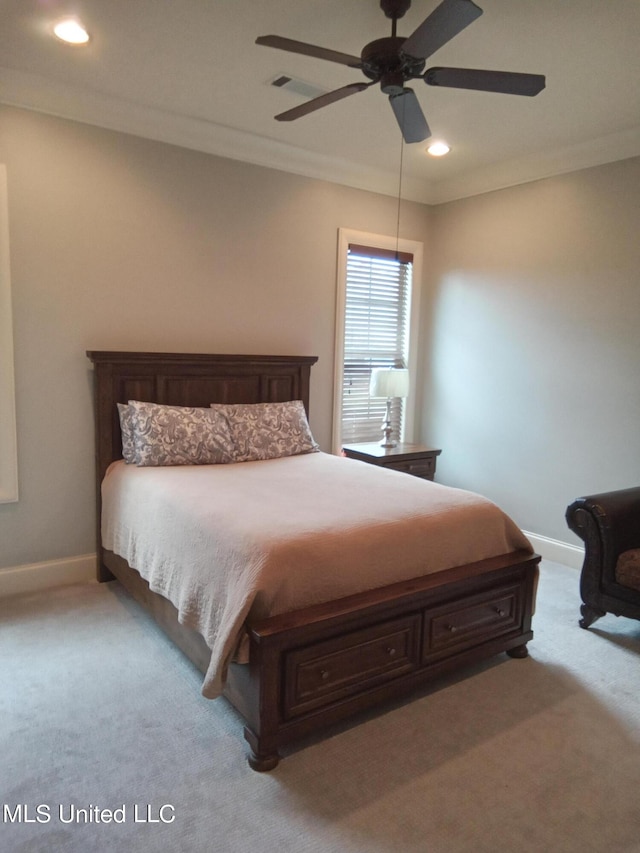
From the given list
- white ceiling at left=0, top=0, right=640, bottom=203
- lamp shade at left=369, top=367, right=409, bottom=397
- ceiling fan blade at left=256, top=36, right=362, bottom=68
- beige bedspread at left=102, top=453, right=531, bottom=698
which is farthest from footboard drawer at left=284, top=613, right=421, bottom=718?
white ceiling at left=0, top=0, right=640, bottom=203

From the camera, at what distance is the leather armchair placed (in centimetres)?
284

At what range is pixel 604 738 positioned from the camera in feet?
7.13

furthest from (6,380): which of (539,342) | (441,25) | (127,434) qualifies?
(539,342)

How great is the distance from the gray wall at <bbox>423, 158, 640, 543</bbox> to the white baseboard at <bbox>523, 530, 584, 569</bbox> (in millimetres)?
59

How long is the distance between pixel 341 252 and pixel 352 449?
1547mm

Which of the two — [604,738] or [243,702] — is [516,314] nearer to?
[604,738]

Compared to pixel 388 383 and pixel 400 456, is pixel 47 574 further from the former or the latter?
pixel 388 383

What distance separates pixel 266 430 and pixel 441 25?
7.79ft

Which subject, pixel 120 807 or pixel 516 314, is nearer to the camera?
pixel 120 807

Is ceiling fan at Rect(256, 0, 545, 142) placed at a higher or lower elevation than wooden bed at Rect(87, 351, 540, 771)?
higher

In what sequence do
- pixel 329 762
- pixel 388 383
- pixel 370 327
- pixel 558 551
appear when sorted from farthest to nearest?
1. pixel 370 327
2. pixel 388 383
3. pixel 558 551
4. pixel 329 762

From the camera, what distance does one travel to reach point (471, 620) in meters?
2.53

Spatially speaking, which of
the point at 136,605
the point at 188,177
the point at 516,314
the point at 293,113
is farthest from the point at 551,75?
the point at 136,605

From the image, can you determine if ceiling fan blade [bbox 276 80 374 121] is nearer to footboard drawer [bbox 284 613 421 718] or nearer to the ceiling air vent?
the ceiling air vent
